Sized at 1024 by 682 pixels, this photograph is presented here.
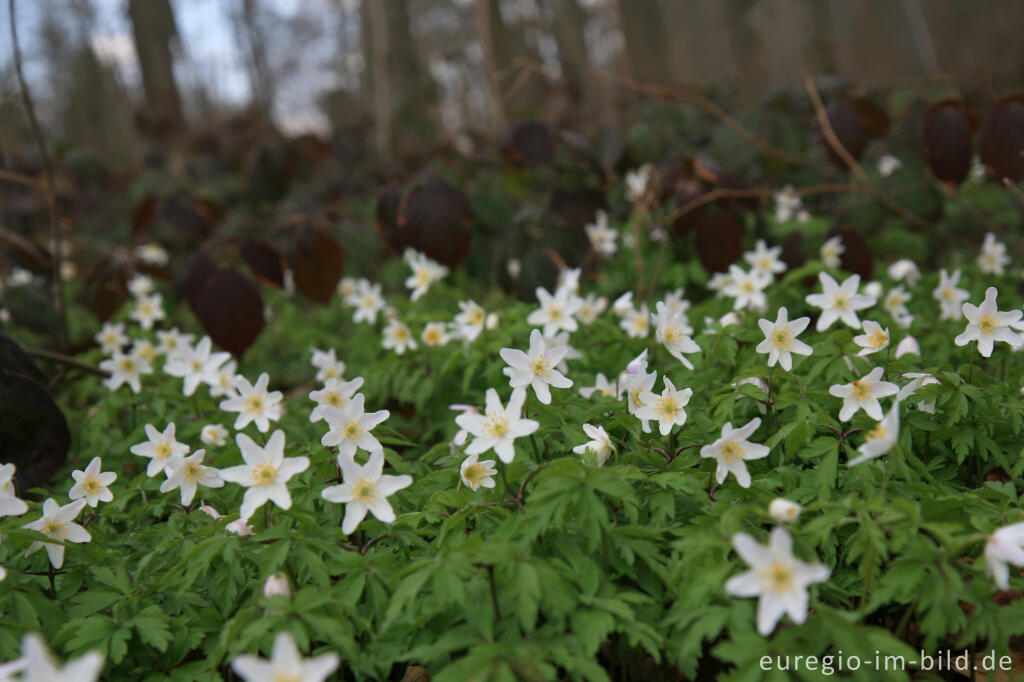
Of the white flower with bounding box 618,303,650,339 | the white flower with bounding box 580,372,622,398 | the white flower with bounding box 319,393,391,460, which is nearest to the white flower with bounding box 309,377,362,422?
the white flower with bounding box 319,393,391,460

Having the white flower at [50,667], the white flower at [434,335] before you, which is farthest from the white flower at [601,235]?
the white flower at [50,667]

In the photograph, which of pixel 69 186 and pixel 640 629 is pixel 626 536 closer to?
pixel 640 629

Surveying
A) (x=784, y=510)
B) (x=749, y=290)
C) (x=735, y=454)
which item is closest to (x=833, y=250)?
(x=749, y=290)

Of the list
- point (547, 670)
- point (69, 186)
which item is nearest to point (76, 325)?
point (69, 186)

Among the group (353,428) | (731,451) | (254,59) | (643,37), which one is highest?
(254,59)

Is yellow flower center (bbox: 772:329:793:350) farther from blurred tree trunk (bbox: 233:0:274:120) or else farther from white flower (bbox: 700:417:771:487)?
blurred tree trunk (bbox: 233:0:274:120)

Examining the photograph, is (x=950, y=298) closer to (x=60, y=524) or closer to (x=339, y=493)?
(x=339, y=493)
